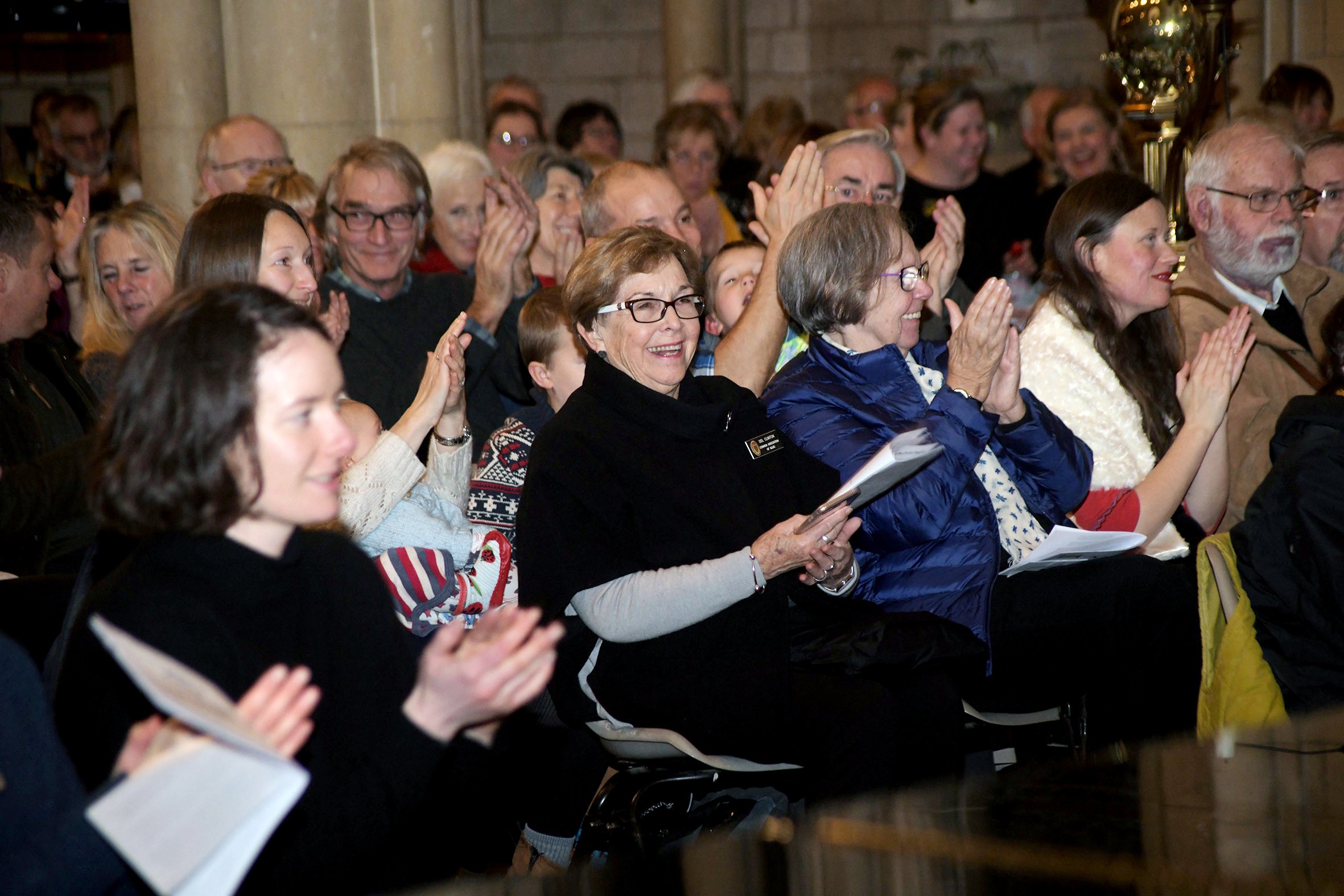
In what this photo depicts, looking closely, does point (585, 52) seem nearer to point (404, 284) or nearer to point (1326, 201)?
point (404, 284)

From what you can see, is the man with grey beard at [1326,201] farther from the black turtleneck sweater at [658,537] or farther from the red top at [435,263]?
the red top at [435,263]

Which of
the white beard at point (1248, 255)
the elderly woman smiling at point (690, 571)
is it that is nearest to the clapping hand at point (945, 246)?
the white beard at point (1248, 255)

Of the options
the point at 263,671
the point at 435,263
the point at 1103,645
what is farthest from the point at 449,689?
the point at 435,263

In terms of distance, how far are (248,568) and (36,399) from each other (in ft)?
6.43

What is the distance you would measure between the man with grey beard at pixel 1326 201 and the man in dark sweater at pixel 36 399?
160 inches

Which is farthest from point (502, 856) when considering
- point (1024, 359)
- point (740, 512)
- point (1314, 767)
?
point (1314, 767)

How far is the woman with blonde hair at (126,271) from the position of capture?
389 centimetres

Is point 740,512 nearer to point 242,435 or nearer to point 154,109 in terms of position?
point 242,435

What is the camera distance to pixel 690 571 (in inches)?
108

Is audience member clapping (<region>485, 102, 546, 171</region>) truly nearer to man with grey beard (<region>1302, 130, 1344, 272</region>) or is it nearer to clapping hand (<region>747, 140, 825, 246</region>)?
clapping hand (<region>747, 140, 825, 246</region>)

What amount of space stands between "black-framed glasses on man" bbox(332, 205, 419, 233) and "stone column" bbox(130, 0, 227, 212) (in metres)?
1.56

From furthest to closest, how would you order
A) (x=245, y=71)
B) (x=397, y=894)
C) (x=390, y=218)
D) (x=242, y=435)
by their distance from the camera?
(x=245, y=71) → (x=390, y=218) → (x=242, y=435) → (x=397, y=894)

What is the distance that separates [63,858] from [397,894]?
1.66ft

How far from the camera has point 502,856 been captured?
3512 millimetres
